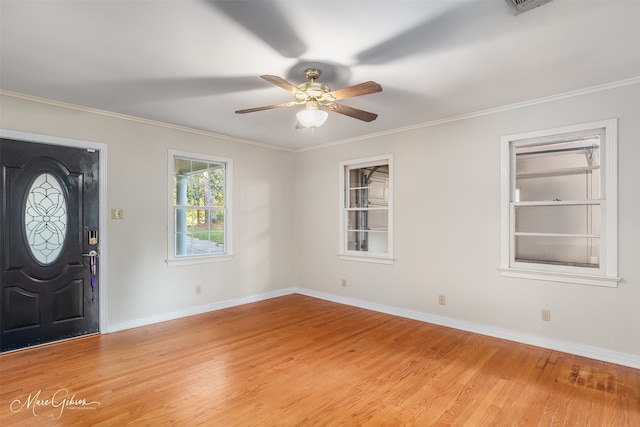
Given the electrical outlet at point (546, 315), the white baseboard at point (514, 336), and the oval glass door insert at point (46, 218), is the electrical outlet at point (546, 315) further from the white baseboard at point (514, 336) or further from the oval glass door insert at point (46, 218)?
the oval glass door insert at point (46, 218)

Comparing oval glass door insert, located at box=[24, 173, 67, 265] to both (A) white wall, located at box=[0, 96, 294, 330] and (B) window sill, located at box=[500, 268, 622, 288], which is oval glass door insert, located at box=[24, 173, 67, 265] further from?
(B) window sill, located at box=[500, 268, 622, 288]

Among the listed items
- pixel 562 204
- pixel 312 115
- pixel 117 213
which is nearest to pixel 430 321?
pixel 562 204

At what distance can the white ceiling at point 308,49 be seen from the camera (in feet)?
6.46

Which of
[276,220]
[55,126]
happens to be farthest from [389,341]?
[55,126]

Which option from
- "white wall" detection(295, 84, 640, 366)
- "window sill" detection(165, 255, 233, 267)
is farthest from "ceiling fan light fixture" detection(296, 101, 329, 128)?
"window sill" detection(165, 255, 233, 267)

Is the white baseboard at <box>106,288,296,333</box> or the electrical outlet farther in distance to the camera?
the white baseboard at <box>106,288,296,333</box>

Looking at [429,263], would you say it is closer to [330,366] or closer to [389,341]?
[389,341]

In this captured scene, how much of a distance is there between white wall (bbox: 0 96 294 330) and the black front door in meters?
0.21

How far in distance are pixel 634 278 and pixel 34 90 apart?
19.3 feet

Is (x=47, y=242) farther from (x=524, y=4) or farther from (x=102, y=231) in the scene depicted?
(x=524, y=4)

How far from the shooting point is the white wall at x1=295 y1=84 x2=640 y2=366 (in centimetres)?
302

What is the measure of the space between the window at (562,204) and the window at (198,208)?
12.3ft

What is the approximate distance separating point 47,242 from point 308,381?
3.11m

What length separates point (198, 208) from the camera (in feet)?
15.4
